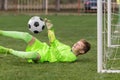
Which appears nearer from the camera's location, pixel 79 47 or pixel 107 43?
→ pixel 79 47

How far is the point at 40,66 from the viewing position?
6.88 meters

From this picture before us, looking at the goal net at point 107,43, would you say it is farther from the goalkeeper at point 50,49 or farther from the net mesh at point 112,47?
the goalkeeper at point 50,49

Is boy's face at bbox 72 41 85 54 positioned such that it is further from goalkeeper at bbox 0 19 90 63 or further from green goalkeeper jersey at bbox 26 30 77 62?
green goalkeeper jersey at bbox 26 30 77 62

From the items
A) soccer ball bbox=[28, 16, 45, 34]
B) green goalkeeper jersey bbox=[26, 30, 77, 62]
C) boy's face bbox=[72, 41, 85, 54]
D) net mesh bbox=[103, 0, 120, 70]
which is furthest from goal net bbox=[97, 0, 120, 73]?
soccer ball bbox=[28, 16, 45, 34]

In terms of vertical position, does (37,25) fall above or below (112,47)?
above

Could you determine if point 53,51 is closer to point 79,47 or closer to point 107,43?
point 79,47

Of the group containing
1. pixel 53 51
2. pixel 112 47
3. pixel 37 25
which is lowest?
pixel 112 47

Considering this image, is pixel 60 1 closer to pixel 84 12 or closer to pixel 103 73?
pixel 84 12

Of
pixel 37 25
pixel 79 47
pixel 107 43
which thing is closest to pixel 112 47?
pixel 107 43

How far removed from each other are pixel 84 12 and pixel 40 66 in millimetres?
21107

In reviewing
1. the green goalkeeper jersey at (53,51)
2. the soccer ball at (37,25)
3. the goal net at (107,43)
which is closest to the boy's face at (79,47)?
the green goalkeeper jersey at (53,51)

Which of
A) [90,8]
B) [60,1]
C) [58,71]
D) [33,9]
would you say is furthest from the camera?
[60,1]

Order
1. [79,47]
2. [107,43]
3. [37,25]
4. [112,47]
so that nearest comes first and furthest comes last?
1. [79,47]
2. [37,25]
3. [112,47]
4. [107,43]

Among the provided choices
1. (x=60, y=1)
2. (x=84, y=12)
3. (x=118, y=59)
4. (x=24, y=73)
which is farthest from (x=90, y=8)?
(x=24, y=73)
